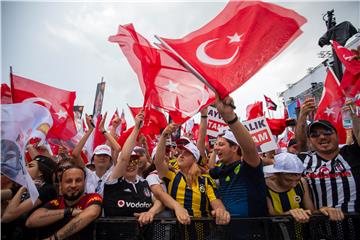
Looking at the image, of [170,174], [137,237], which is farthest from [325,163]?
[137,237]

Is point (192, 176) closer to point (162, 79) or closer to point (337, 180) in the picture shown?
point (337, 180)

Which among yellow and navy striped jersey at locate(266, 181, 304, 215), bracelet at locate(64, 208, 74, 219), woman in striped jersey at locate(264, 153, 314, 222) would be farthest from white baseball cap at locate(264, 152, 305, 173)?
bracelet at locate(64, 208, 74, 219)

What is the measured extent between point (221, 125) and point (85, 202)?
382 cm

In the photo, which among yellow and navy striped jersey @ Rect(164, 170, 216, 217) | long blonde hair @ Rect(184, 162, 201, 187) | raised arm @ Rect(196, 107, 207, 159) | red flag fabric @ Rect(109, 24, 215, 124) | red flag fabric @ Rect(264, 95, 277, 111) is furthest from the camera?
red flag fabric @ Rect(264, 95, 277, 111)

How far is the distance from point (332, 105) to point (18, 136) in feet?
15.9

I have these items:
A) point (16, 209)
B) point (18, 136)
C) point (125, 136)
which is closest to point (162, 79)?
point (125, 136)

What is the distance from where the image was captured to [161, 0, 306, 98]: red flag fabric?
2.77 m

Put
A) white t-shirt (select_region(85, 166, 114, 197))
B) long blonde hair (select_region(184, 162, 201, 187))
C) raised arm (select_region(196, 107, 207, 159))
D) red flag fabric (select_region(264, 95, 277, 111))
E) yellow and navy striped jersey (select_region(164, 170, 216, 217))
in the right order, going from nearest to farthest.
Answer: yellow and navy striped jersey (select_region(164, 170, 216, 217)), long blonde hair (select_region(184, 162, 201, 187)), white t-shirt (select_region(85, 166, 114, 197)), raised arm (select_region(196, 107, 207, 159)), red flag fabric (select_region(264, 95, 277, 111))

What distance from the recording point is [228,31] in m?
3.22

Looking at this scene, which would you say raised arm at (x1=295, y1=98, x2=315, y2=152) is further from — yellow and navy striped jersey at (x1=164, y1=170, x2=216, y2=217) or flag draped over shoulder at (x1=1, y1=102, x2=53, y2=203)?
flag draped over shoulder at (x1=1, y1=102, x2=53, y2=203)

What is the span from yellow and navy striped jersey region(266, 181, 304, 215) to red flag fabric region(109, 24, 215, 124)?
1740mm

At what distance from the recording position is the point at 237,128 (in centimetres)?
237

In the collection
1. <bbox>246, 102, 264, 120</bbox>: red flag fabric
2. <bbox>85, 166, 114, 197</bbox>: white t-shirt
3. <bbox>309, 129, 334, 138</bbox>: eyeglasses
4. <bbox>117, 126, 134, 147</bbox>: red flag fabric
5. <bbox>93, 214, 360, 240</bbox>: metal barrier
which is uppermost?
<bbox>246, 102, 264, 120</bbox>: red flag fabric

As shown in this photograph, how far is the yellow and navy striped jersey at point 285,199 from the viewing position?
8.87ft
